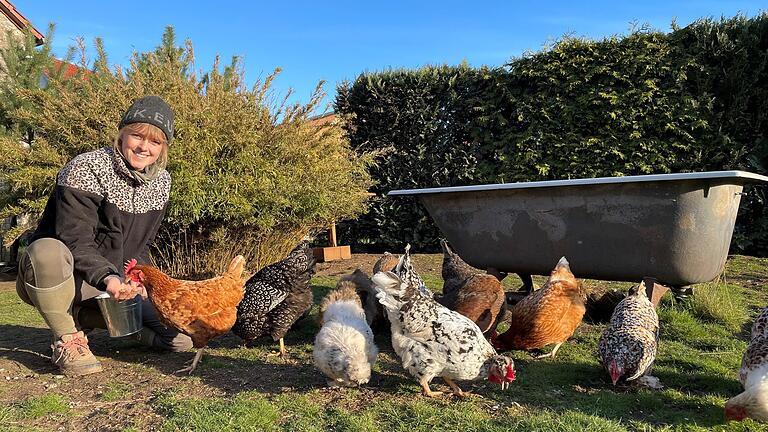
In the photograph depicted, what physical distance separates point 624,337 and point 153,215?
346cm

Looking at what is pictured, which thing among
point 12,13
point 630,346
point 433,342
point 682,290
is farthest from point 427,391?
point 12,13

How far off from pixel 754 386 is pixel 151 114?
3.87 meters

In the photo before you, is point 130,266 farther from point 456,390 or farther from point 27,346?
Result: point 456,390

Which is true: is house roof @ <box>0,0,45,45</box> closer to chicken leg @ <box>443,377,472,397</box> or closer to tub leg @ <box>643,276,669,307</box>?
chicken leg @ <box>443,377,472,397</box>

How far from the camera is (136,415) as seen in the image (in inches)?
115

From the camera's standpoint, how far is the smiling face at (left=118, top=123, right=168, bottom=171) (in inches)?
138

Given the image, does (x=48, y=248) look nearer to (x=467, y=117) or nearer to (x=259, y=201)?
(x=259, y=201)

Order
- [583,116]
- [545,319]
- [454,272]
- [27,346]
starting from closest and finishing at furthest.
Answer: [545,319] → [27,346] → [454,272] → [583,116]

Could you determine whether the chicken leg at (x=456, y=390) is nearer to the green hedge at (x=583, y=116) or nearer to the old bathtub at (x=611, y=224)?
the old bathtub at (x=611, y=224)

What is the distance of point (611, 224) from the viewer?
4.50m

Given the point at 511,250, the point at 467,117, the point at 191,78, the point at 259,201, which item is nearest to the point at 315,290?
the point at 259,201

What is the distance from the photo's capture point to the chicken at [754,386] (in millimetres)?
2484

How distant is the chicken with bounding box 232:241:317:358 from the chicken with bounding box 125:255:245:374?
0.27 metres

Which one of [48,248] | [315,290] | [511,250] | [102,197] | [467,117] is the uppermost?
[467,117]
